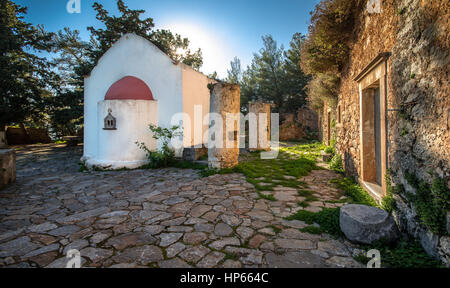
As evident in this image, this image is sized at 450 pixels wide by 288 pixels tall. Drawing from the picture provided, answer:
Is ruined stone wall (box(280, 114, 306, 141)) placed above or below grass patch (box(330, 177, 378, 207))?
above

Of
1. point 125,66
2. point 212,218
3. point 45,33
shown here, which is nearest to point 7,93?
point 45,33

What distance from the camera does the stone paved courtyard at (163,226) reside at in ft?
7.37

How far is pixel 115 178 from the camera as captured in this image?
6.07 meters

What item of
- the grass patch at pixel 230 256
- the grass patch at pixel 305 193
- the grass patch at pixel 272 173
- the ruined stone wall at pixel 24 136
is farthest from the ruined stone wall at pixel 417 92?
the ruined stone wall at pixel 24 136

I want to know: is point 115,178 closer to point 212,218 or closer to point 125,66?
point 212,218

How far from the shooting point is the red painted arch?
7.55m

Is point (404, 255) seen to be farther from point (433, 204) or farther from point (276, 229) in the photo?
point (276, 229)

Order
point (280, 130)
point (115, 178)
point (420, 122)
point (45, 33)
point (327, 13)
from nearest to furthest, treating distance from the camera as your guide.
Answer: point (420, 122) → point (327, 13) → point (115, 178) → point (45, 33) → point (280, 130)

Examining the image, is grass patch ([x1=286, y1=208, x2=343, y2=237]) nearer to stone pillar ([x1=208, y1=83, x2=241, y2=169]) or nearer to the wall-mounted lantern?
stone pillar ([x1=208, y1=83, x2=241, y2=169])

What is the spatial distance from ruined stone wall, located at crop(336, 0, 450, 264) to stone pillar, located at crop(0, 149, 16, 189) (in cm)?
784

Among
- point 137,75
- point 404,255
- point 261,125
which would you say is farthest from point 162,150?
point 404,255

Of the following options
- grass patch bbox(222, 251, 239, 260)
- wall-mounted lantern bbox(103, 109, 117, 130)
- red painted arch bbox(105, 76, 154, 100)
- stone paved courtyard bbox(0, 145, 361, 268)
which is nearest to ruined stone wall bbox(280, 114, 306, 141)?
red painted arch bbox(105, 76, 154, 100)

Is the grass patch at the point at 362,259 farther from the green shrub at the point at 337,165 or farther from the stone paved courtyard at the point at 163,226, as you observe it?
the green shrub at the point at 337,165

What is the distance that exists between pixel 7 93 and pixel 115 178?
1274 centimetres
